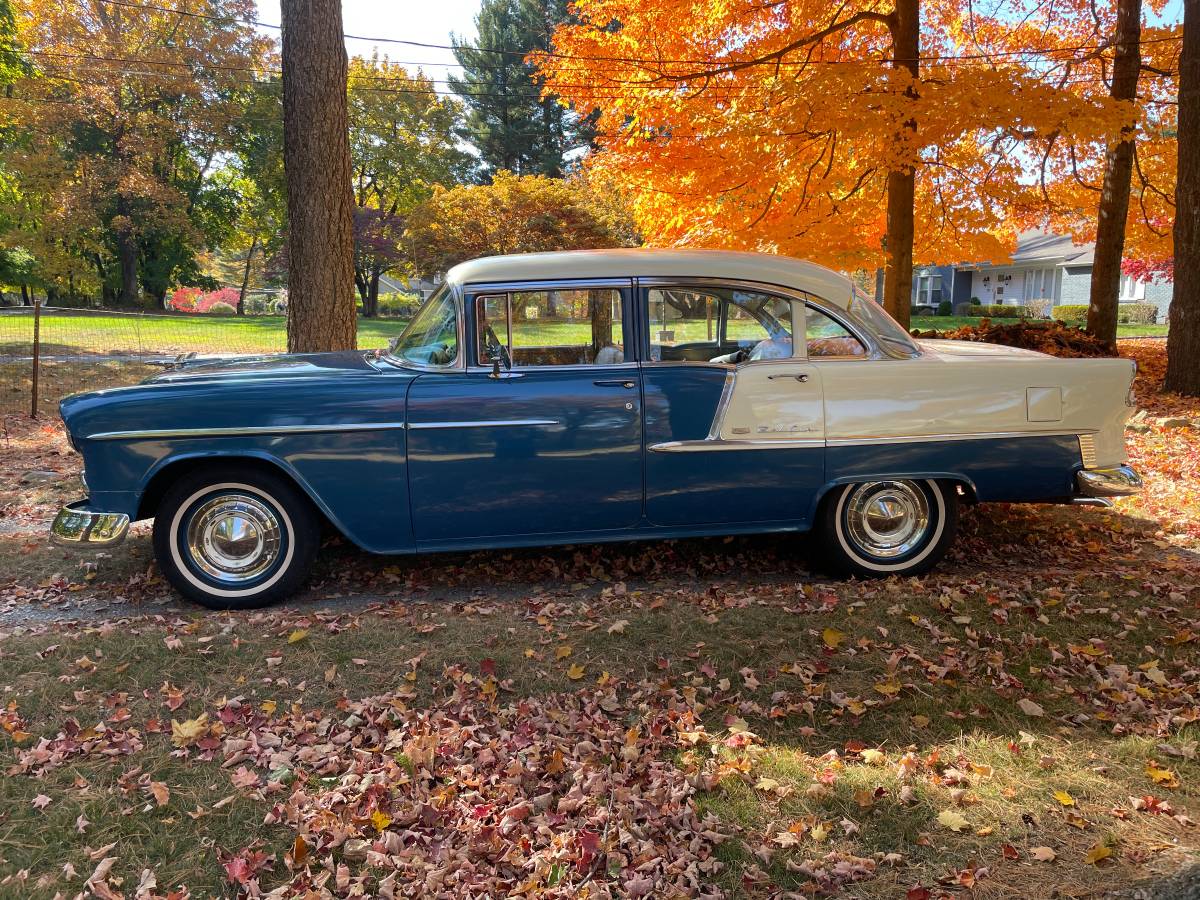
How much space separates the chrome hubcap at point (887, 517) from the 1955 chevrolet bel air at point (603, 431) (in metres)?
0.01

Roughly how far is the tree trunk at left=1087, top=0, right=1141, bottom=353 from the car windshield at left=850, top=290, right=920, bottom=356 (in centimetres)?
959

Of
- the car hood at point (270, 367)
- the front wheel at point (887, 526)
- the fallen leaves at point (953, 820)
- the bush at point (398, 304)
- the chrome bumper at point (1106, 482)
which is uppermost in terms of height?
the bush at point (398, 304)

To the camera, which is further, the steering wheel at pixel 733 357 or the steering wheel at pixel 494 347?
the steering wheel at pixel 733 357

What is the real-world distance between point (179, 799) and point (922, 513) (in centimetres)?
406

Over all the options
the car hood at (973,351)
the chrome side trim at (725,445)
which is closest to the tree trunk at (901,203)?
the car hood at (973,351)

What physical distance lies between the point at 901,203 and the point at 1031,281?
110 feet

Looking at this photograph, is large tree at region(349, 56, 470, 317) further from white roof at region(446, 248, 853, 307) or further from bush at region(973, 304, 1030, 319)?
white roof at region(446, 248, 853, 307)

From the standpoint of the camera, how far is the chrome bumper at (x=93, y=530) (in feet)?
14.5

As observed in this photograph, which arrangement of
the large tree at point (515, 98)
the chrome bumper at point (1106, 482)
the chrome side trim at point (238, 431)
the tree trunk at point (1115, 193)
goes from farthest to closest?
the large tree at point (515, 98), the tree trunk at point (1115, 193), the chrome bumper at point (1106, 482), the chrome side trim at point (238, 431)

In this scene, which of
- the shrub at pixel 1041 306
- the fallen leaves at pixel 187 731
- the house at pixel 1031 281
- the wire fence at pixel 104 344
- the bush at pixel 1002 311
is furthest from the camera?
the shrub at pixel 1041 306

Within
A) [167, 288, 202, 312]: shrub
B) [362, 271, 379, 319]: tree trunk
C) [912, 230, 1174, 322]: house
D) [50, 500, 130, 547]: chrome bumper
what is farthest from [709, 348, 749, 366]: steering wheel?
[167, 288, 202, 312]: shrub

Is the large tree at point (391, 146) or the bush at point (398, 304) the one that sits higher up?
the large tree at point (391, 146)

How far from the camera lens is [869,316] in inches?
193

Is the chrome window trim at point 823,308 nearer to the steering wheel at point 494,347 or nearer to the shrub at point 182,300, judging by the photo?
the steering wheel at point 494,347
